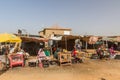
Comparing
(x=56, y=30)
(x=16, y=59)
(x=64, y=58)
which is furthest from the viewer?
(x=56, y=30)

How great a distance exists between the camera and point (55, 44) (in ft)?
99.3

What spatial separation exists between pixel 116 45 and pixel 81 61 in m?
17.7

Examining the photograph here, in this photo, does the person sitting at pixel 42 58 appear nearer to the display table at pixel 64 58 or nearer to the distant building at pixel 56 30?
the display table at pixel 64 58

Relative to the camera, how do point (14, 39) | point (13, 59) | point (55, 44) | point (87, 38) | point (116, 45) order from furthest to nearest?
point (116, 45) < point (55, 44) < point (87, 38) < point (14, 39) < point (13, 59)

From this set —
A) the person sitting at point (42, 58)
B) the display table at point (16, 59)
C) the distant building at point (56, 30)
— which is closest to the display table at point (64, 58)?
the person sitting at point (42, 58)

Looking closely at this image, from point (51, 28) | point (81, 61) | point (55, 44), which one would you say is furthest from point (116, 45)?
point (81, 61)

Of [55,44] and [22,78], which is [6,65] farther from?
[55,44]

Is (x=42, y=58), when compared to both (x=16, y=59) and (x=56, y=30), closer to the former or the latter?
(x=16, y=59)

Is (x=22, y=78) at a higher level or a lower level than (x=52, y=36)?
lower

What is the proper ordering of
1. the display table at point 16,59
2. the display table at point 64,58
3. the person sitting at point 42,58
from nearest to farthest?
the display table at point 16,59 → the person sitting at point 42,58 → the display table at point 64,58

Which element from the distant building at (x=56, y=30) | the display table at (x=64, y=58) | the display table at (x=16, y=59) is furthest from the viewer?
the distant building at (x=56, y=30)

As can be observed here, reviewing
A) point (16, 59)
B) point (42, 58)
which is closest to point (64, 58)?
point (42, 58)

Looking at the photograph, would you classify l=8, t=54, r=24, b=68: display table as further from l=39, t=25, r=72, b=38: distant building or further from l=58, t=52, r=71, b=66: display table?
l=39, t=25, r=72, b=38: distant building

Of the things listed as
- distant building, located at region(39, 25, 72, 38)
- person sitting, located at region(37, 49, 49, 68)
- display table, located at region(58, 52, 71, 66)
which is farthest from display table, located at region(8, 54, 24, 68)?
distant building, located at region(39, 25, 72, 38)
